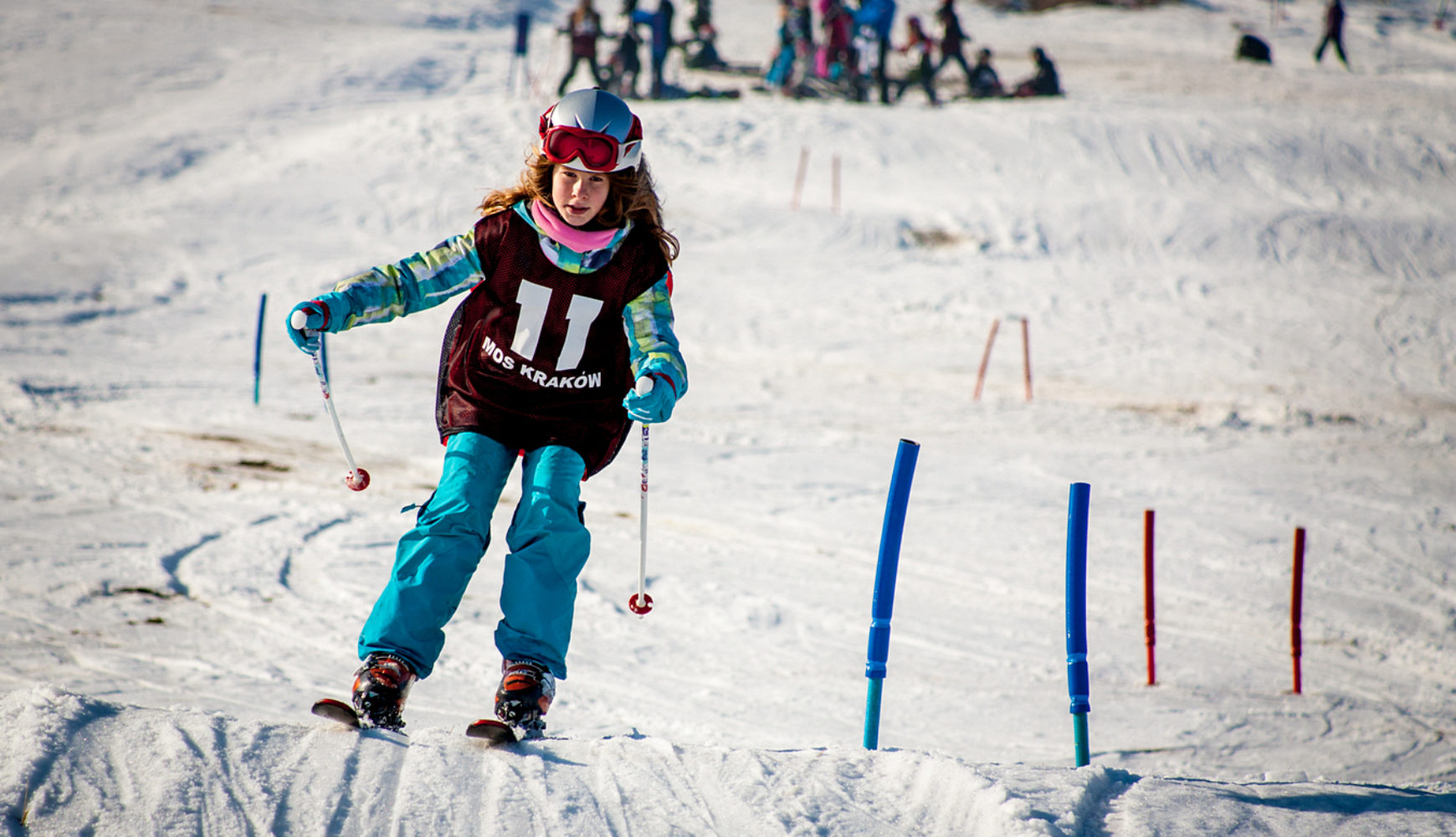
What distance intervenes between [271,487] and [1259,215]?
1443cm

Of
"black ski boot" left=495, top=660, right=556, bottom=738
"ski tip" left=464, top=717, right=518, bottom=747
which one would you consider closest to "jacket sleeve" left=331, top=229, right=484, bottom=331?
"black ski boot" left=495, top=660, right=556, bottom=738

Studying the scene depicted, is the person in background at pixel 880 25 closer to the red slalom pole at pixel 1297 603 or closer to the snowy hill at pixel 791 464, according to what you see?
the snowy hill at pixel 791 464

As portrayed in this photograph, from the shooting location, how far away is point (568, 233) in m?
2.98

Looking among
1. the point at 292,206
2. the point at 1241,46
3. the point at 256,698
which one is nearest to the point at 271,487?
the point at 256,698

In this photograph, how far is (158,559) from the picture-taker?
515cm

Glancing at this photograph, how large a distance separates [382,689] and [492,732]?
321 millimetres

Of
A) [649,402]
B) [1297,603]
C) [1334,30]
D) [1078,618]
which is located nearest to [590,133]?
[649,402]

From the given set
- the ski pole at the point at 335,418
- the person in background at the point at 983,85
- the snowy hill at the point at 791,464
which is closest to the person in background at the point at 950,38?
the person in background at the point at 983,85

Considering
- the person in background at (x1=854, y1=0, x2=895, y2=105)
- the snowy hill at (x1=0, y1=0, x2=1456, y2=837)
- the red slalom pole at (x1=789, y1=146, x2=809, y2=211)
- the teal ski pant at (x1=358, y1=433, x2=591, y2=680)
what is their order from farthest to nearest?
1. the person in background at (x1=854, y1=0, x2=895, y2=105)
2. the red slalom pole at (x1=789, y1=146, x2=809, y2=211)
3. the teal ski pant at (x1=358, y1=433, x2=591, y2=680)
4. the snowy hill at (x1=0, y1=0, x2=1456, y2=837)

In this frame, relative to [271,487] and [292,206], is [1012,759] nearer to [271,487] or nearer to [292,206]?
[271,487]

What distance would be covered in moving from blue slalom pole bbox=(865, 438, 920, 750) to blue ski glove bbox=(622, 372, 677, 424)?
2.42 feet

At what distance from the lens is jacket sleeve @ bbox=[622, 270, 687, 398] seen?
302cm

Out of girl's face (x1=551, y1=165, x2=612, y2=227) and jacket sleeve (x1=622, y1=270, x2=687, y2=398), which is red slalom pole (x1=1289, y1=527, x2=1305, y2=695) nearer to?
jacket sleeve (x1=622, y1=270, x2=687, y2=398)

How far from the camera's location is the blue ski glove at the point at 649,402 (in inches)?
110
